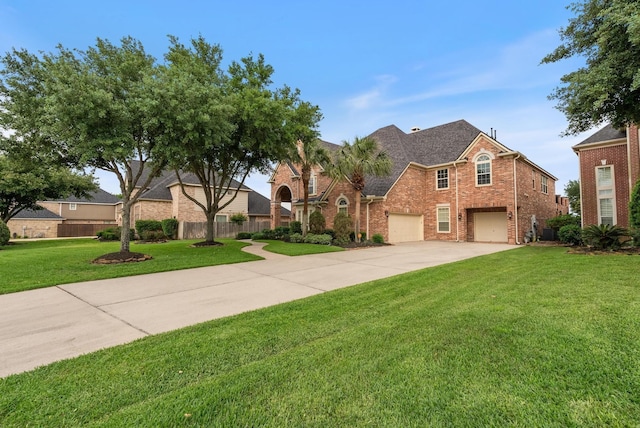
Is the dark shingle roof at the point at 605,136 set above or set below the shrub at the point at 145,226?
above

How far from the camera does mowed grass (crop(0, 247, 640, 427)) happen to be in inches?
86.5

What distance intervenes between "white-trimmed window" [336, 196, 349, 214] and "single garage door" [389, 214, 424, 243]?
3.13 meters

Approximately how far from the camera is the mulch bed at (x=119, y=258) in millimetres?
9894

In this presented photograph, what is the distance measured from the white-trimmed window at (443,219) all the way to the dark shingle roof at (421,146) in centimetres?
334

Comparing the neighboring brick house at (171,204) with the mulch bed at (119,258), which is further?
the neighboring brick house at (171,204)

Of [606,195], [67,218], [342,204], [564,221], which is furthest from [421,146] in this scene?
[67,218]

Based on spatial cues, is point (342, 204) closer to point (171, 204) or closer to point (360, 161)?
point (360, 161)

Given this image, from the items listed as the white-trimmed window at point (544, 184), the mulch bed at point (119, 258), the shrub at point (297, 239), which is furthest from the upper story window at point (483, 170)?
the mulch bed at point (119, 258)

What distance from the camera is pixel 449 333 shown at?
3607mm

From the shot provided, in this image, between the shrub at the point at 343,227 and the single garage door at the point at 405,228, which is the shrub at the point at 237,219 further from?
the single garage door at the point at 405,228

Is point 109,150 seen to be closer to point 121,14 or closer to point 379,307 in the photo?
point 121,14

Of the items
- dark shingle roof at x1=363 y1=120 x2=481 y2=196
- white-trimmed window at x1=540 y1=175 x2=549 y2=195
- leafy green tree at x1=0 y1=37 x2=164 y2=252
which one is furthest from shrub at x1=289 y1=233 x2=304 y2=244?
white-trimmed window at x1=540 y1=175 x2=549 y2=195

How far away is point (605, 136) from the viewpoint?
15.5 metres

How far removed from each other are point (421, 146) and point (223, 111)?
17.8 m
